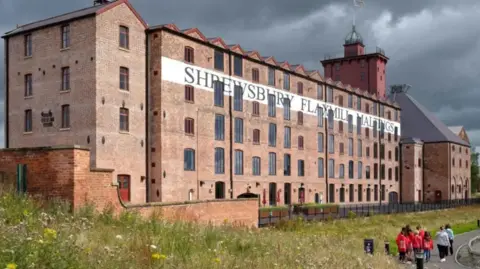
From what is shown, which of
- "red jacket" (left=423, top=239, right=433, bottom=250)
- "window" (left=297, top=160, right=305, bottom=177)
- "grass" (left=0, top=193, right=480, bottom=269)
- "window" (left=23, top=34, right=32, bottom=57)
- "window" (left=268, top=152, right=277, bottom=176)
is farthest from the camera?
"window" (left=297, top=160, right=305, bottom=177)

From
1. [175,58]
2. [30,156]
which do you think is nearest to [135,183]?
[175,58]

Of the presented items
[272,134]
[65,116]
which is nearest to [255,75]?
[272,134]

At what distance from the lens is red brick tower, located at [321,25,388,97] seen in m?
69.4

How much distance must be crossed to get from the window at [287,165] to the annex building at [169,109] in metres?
0.08

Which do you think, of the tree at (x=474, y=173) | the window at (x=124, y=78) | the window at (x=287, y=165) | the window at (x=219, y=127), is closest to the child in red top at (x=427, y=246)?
the window at (x=124, y=78)

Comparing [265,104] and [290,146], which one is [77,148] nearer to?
[265,104]

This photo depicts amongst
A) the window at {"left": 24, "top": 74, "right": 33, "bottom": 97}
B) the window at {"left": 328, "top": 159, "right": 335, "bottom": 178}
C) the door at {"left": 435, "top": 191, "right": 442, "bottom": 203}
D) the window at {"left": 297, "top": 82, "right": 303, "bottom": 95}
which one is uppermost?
the window at {"left": 297, "top": 82, "right": 303, "bottom": 95}

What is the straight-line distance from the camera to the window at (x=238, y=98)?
39906mm

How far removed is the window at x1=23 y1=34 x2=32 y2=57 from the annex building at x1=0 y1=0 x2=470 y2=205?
0.06 m

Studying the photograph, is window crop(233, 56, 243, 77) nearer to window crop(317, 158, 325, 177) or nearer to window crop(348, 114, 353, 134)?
window crop(317, 158, 325, 177)

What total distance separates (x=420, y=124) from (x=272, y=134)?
37.6m

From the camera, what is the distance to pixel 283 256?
35.2 ft

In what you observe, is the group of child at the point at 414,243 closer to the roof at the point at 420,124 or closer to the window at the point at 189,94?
the window at the point at 189,94

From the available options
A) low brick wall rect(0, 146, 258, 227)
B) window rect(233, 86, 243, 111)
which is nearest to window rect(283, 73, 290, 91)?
window rect(233, 86, 243, 111)
